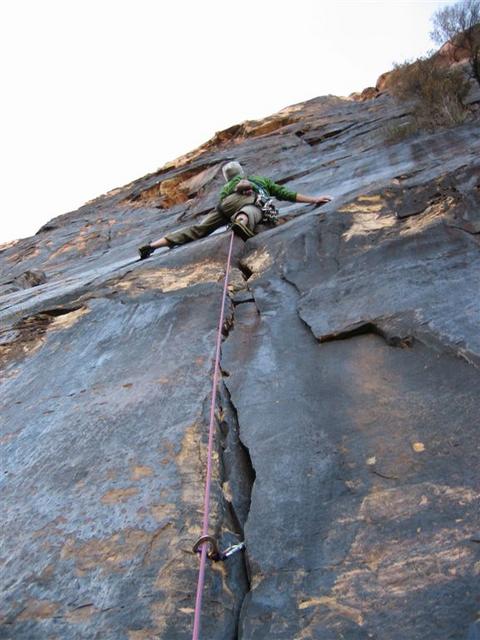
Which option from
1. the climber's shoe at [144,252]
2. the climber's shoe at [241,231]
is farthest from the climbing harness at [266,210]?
the climber's shoe at [144,252]

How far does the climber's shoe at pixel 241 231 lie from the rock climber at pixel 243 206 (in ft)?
0.42

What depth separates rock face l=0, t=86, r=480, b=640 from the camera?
5.65 feet

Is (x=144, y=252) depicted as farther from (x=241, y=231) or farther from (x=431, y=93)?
(x=431, y=93)

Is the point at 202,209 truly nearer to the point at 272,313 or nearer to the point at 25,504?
the point at 272,313

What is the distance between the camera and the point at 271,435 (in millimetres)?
2396

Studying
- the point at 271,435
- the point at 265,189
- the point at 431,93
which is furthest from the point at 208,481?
the point at 431,93

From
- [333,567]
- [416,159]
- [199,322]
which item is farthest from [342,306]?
[416,159]

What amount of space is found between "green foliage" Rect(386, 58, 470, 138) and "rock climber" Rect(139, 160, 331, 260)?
2.46 m

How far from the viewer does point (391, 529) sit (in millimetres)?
1800

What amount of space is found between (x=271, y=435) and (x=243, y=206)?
3456 mm

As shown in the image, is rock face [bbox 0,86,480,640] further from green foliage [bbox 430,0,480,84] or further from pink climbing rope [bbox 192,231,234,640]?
green foliage [bbox 430,0,480,84]

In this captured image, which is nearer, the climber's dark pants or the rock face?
the rock face

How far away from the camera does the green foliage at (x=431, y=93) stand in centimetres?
693

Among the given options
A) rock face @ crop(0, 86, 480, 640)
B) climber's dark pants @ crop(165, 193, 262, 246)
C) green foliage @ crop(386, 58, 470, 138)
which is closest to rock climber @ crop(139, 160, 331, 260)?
climber's dark pants @ crop(165, 193, 262, 246)
